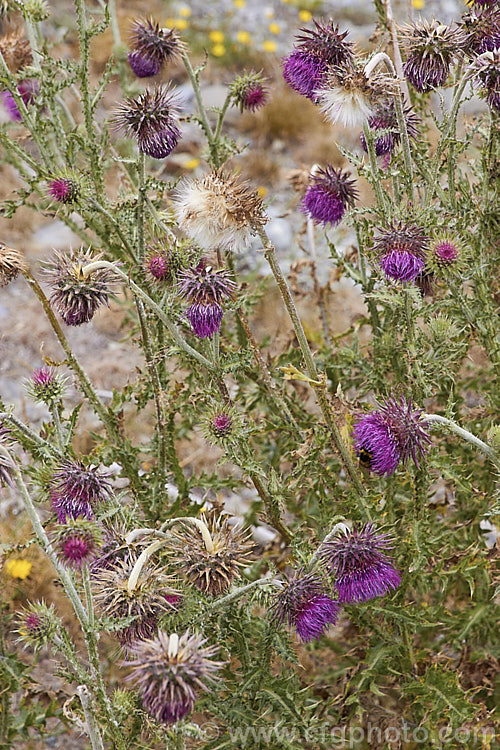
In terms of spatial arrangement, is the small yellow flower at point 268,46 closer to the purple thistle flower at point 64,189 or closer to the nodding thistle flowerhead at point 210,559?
the purple thistle flower at point 64,189

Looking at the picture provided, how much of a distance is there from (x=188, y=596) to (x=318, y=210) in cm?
147

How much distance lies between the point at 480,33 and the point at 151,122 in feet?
3.66

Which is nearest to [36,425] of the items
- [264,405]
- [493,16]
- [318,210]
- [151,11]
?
[264,405]

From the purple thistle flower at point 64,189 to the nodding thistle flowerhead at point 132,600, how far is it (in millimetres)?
1281

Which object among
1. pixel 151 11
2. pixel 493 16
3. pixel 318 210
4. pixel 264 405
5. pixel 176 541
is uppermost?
pixel 151 11

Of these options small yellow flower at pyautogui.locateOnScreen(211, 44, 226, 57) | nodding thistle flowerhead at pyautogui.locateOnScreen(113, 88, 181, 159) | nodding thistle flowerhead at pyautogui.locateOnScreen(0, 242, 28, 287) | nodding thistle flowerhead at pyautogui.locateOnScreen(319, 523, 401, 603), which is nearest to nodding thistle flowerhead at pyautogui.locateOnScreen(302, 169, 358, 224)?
nodding thistle flowerhead at pyautogui.locateOnScreen(113, 88, 181, 159)

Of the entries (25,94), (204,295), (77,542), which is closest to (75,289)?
(204,295)

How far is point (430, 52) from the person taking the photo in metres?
2.42

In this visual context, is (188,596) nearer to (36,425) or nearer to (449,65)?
(449,65)

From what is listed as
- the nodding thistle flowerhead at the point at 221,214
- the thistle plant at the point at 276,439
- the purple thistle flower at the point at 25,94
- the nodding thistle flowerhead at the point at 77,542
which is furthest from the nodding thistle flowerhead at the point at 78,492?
the purple thistle flower at the point at 25,94

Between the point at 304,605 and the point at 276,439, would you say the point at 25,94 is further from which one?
the point at 304,605

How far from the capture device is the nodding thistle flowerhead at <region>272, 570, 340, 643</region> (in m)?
2.09

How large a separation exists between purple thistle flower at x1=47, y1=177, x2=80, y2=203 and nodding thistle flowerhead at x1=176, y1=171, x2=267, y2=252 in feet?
1.82

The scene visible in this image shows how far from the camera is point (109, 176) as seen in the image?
7.13m
